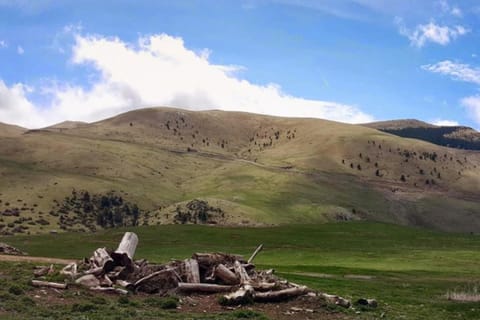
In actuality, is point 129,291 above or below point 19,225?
above

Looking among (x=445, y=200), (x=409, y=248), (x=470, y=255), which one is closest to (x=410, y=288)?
(x=470, y=255)

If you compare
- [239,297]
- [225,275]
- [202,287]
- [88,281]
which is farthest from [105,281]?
[239,297]

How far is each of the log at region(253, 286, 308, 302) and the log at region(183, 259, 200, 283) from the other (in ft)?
11.9

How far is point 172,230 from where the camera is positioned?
8250cm

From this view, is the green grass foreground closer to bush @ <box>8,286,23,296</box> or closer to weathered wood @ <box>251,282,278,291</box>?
weathered wood @ <box>251,282,278,291</box>

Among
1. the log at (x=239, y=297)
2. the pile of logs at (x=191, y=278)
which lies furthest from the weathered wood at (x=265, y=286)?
the log at (x=239, y=297)

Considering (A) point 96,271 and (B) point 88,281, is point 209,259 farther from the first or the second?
(B) point 88,281

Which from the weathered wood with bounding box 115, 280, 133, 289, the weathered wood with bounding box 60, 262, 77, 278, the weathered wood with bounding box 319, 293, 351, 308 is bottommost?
the weathered wood with bounding box 115, 280, 133, 289

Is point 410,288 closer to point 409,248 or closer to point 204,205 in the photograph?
point 409,248

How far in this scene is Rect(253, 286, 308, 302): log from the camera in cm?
2661

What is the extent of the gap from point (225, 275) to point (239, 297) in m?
3.28

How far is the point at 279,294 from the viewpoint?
26.8 m

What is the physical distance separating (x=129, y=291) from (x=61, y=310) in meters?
5.40

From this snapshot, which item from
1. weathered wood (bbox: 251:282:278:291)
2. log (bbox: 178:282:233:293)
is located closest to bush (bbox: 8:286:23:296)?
log (bbox: 178:282:233:293)
